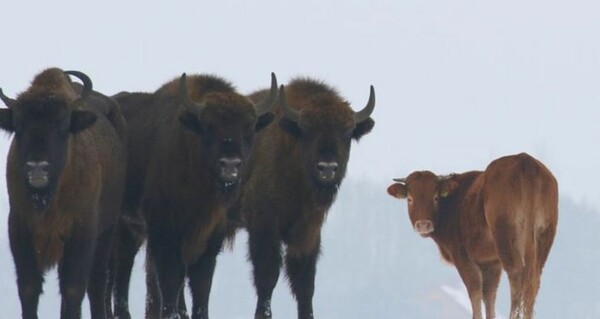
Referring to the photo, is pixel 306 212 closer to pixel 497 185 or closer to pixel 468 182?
pixel 497 185

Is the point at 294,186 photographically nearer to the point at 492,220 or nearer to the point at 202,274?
the point at 202,274

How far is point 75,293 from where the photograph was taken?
18.4 meters

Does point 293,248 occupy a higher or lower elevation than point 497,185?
lower

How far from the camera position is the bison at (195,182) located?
19266 mm

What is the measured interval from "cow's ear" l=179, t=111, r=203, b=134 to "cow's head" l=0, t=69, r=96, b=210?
1532mm

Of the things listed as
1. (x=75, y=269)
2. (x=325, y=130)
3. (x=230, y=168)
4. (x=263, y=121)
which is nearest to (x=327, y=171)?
(x=325, y=130)

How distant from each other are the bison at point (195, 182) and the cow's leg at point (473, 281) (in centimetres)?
535

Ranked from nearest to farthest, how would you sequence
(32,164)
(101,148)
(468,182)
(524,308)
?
(32,164)
(101,148)
(524,308)
(468,182)

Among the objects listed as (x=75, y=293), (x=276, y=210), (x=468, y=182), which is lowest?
(x=75, y=293)

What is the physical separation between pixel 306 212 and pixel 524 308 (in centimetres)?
346

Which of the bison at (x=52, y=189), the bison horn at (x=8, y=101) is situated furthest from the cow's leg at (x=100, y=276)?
the bison horn at (x=8, y=101)

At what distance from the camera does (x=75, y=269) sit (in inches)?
720

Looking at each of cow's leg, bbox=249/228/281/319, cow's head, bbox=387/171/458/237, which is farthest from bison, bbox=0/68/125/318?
cow's head, bbox=387/171/458/237

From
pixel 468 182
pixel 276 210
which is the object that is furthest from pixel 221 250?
pixel 468 182
